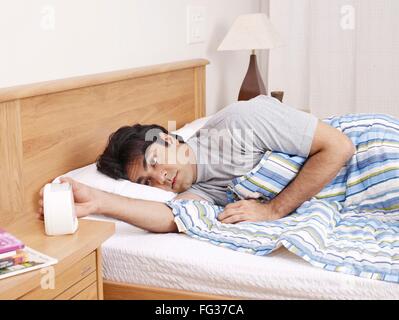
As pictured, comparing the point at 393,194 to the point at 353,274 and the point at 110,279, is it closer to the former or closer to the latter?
the point at 353,274

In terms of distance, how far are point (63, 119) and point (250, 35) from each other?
132cm

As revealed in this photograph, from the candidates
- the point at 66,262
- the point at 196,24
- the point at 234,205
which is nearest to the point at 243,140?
the point at 234,205

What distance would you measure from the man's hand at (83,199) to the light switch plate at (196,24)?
138 centimetres

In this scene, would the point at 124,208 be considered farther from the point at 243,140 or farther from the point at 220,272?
the point at 243,140

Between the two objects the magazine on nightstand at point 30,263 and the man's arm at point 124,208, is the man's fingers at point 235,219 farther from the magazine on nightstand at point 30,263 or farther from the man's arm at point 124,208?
the magazine on nightstand at point 30,263

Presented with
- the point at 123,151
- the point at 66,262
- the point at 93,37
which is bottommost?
the point at 66,262

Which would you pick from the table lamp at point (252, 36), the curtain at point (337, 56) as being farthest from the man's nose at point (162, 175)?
the curtain at point (337, 56)

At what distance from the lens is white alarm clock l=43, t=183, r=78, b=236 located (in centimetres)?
123

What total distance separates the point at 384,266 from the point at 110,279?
662mm

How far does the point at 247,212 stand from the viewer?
1.63 meters

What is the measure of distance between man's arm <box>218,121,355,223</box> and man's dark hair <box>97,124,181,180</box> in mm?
306

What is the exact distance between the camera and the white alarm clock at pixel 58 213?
1.23 metres

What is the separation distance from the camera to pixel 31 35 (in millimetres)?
1646
